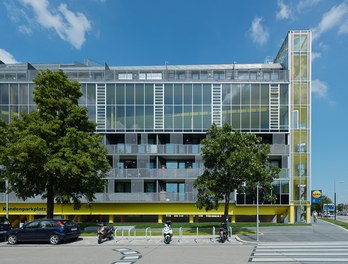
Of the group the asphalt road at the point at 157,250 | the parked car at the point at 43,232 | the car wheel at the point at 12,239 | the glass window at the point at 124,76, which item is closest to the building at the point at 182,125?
the glass window at the point at 124,76

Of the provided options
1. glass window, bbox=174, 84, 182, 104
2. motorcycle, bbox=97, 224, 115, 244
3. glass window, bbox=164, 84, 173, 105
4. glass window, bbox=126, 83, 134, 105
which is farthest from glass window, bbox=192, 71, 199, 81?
motorcycle, bbox=97, 224, 115, 244

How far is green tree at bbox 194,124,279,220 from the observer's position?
880 inches

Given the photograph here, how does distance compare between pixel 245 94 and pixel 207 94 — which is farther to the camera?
pixel 207 94

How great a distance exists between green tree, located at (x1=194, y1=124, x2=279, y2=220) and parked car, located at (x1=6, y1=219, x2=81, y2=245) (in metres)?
8.89

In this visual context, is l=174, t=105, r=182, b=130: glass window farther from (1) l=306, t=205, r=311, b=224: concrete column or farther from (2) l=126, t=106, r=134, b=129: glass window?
(1) l=306, t=205, r=311, b=224: concrete column

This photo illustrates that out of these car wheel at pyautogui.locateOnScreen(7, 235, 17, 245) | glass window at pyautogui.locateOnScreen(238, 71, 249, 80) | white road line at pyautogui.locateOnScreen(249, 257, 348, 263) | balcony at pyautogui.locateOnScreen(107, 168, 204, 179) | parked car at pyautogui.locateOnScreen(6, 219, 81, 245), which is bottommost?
car wheel at pyautogui.locateOnScreen(7, 235, 17, 245)

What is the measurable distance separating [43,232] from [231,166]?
11776mm

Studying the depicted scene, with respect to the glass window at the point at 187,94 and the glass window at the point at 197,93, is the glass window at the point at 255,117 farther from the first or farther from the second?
the glass window at the point at 187,94

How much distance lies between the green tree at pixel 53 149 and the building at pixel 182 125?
10059 millimetres

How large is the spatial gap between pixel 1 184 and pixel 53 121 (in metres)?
16.8

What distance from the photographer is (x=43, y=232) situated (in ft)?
64.1

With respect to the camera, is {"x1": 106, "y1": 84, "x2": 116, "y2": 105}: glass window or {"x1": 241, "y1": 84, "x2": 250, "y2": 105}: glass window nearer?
{"x1": 241, "y1": 84, "x2": 250, "y2": 105}: glass window

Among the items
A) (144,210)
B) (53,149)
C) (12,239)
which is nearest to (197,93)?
(144,210)

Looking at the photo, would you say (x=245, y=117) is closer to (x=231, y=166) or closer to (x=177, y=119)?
(x=177, y=119)
